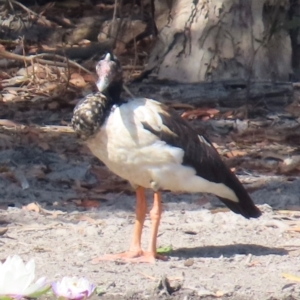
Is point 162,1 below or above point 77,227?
above

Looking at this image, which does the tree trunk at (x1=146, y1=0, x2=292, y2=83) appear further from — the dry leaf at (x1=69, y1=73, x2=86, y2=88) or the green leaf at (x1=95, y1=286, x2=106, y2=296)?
the green leaf at (x1=95, y1=286, x2=106, y2=296)

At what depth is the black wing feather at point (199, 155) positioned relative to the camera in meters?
4.75

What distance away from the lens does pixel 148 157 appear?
4.61 meters

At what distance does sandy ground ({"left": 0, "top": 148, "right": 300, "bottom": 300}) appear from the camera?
4418 mm

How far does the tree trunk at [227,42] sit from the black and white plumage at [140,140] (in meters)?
4.35

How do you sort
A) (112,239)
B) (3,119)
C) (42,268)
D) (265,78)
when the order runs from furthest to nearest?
1. (265,78)
2. (3,119)
3. (112,239)
4. (42,268)

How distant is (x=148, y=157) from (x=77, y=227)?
1.14 meters

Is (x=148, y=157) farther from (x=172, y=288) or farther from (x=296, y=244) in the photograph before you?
(x=296, y=244)

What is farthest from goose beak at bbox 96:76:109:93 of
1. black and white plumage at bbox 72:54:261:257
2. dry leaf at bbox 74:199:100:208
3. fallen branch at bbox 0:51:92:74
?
fallen branch at bbox 0:51:92:74

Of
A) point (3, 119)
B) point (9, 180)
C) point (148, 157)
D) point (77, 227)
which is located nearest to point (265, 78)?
point (3, 119)

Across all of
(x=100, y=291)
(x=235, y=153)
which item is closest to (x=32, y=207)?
(x=100, y=291)

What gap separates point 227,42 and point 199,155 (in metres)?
4.56

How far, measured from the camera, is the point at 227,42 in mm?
9273

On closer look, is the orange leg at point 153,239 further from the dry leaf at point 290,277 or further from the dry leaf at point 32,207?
the dry leaf at point 32,207
